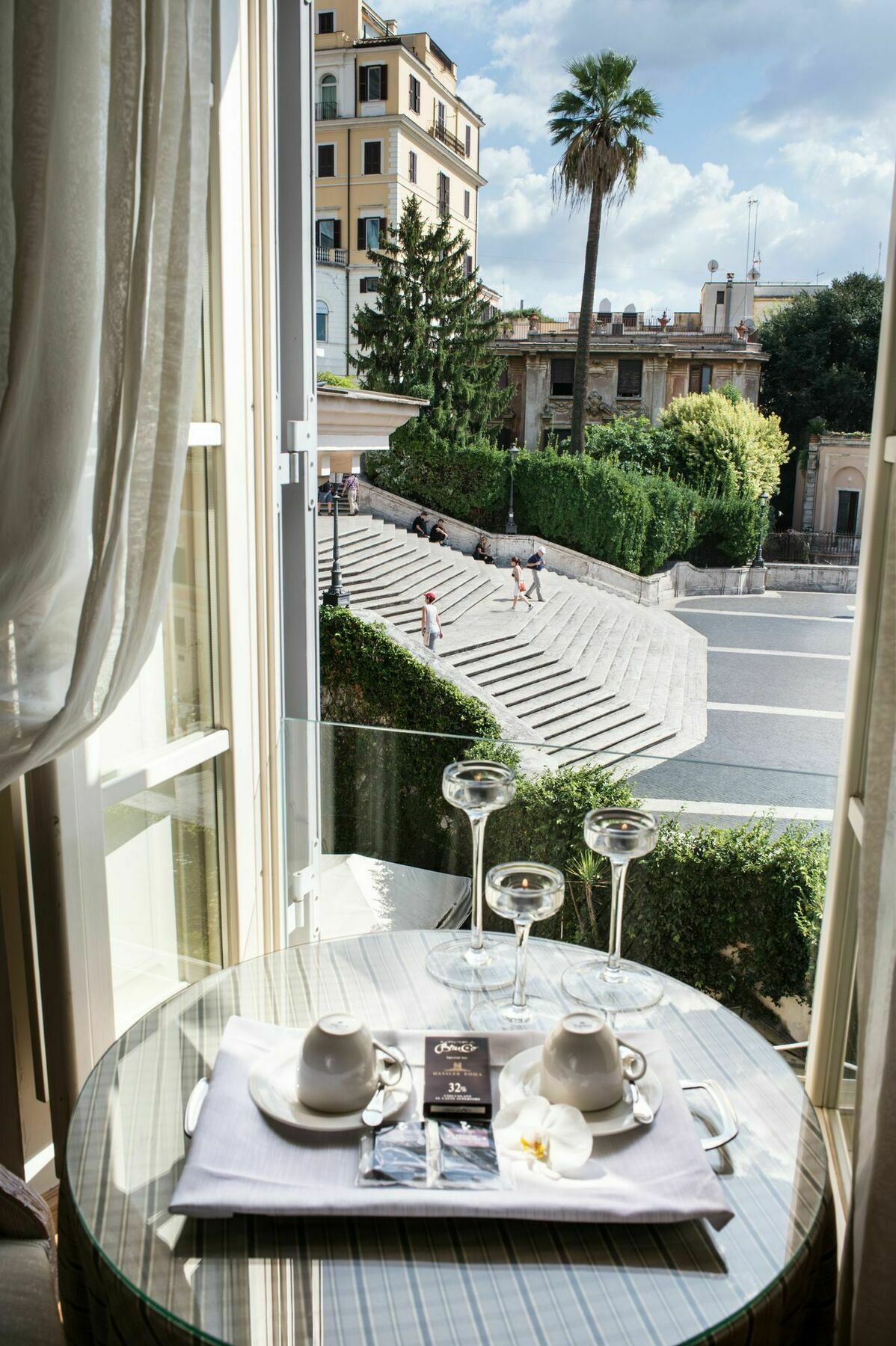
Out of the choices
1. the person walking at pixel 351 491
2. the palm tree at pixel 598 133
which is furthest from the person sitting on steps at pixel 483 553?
the palm tree at pixel 598 133

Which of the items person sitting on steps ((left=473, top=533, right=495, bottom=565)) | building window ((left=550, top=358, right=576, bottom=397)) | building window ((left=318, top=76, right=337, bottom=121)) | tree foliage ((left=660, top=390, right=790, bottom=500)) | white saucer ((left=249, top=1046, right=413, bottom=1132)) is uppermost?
building window ((left=318, top=76, right=337, bottom=121))

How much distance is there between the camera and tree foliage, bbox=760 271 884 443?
20422mm

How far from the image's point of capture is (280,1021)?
845 mm

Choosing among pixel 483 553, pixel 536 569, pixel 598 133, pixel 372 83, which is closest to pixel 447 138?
pixel 372 83

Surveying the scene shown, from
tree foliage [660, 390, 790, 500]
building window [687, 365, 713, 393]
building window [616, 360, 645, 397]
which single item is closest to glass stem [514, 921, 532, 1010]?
tree foliage [660, 390, 790, 500]

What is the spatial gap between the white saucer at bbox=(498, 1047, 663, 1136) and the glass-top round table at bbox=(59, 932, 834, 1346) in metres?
0.06

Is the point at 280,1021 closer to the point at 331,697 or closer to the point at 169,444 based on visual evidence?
the point at 169,444

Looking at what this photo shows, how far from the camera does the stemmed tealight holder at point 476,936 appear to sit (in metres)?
0.92

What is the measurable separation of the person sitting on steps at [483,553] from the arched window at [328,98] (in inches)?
372

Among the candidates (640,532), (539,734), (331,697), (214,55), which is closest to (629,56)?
(640,532)

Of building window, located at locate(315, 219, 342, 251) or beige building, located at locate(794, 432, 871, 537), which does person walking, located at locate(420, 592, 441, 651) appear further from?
beige building, located at locate(794, 432, 871, 537)

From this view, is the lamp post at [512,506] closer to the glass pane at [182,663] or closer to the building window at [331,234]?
the building window at [331,234]

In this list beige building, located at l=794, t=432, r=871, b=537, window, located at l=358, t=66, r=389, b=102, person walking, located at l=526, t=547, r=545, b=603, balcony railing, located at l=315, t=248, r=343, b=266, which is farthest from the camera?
beige building, located at l=794, t=432, r=871, b=537

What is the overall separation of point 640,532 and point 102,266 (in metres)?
15.7
